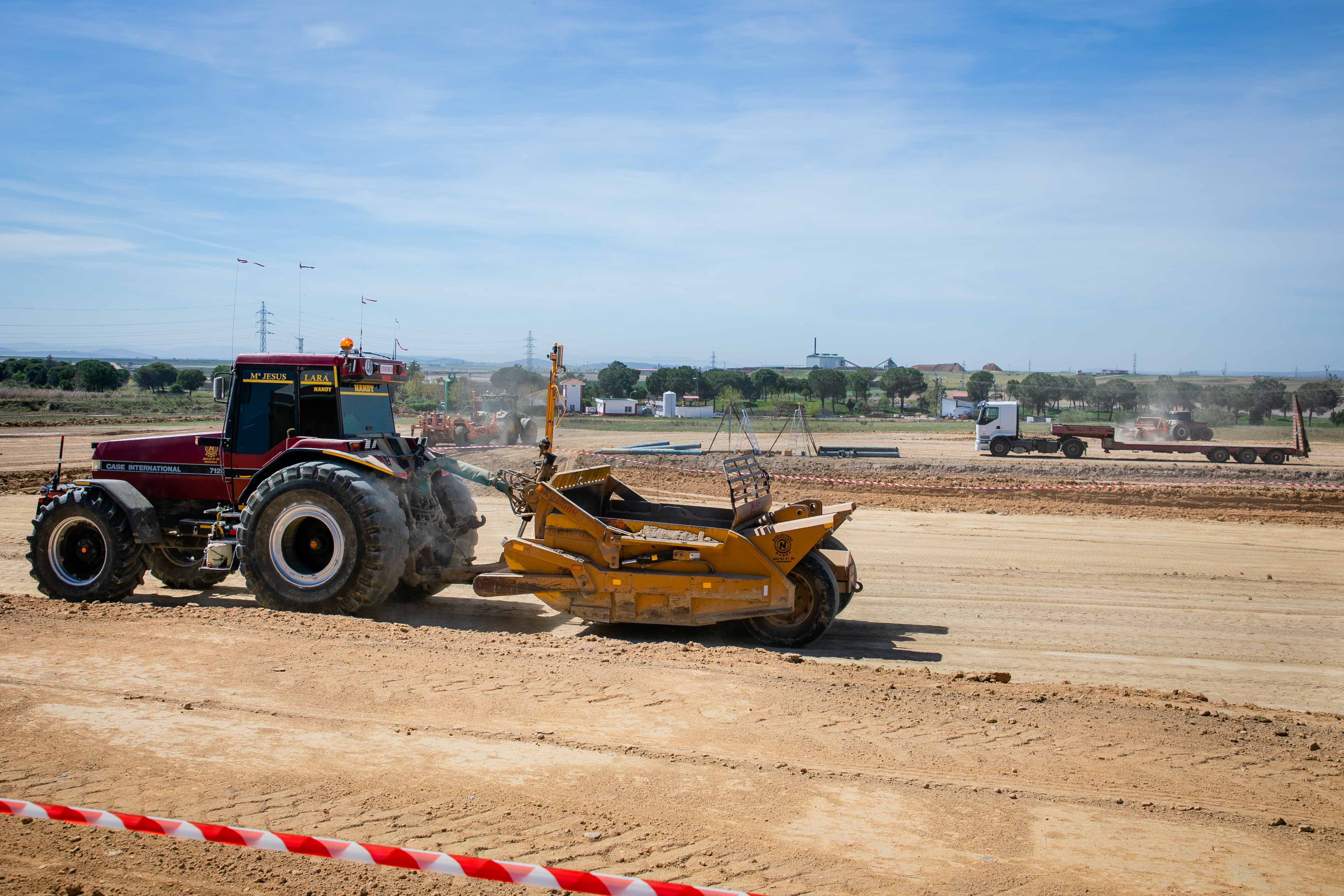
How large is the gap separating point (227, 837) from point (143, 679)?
9.50ft

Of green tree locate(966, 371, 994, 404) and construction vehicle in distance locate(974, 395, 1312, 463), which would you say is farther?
green tree locate(966, 371, 994, 404)

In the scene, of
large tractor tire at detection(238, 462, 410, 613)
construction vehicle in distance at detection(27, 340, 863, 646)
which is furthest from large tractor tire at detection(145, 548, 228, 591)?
large tractor tire at detection(238, 462, 410, 613)

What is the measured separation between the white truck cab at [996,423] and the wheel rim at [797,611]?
25.8 meters

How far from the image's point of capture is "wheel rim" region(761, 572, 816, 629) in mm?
7738

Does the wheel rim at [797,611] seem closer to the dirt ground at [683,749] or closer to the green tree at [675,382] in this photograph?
the dirt ground at [683,749]

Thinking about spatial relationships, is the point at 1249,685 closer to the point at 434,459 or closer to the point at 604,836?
the point at 604,836

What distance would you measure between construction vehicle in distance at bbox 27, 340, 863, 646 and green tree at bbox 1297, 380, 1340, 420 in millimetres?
56983

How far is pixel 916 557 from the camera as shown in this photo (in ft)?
40.5

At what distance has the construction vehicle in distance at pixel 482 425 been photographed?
89.7 ft

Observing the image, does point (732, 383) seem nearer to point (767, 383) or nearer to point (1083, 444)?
point (767, 383)

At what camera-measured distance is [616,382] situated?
83.1m

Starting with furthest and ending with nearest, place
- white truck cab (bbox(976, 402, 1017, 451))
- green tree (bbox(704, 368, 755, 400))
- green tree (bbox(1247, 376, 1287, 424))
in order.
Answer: green tree (bbox(704, 368, 755, 400))
green tree (bbox(1247, 376, 1287, 424))
white truck cab (bbox(976, 402, 1017, 451))

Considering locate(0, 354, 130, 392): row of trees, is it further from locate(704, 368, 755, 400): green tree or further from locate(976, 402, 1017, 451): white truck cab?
locate(976, 402, 1017, 451): white truck cab

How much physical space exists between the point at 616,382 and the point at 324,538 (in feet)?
247
